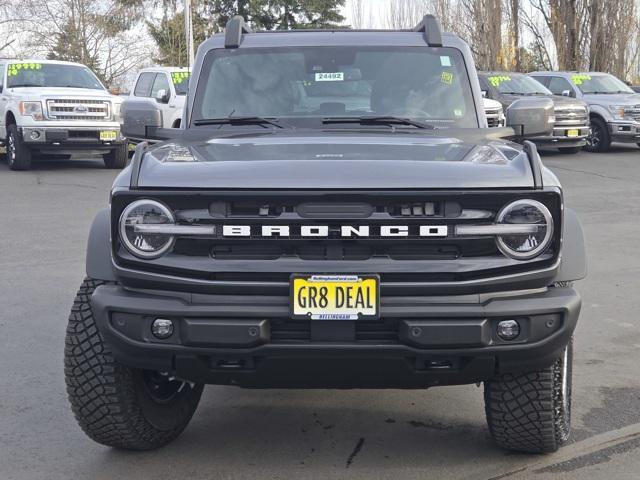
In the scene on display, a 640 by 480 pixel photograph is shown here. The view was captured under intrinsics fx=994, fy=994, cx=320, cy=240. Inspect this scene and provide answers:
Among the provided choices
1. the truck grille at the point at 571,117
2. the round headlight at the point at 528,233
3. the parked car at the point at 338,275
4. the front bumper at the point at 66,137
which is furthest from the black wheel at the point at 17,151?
the round headlight at the point at 528,233

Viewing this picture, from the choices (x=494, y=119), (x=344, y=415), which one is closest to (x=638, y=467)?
(x=344, y=415)

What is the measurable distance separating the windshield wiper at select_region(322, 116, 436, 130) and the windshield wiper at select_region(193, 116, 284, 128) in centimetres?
27

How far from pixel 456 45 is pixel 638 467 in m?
2.59

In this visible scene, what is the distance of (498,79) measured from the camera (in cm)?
2158

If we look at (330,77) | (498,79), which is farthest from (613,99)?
(330,77)

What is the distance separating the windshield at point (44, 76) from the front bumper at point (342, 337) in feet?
50.4

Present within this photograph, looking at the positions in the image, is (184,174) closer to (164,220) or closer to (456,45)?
(164,220)

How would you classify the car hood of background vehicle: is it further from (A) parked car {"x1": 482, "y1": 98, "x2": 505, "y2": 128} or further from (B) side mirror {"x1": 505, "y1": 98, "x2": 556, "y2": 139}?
(A) parked car {"x1": 482, "y1": 98, "x2": 505, "y2": 128}

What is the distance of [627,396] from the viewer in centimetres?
519

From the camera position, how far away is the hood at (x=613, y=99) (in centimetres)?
2111

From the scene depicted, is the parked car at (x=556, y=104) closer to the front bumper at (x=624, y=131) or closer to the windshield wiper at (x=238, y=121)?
the front bumper at (x=624, y=131)

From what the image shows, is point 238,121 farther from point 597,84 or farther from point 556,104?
point 597,84

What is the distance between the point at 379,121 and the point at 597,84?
18.9 meters

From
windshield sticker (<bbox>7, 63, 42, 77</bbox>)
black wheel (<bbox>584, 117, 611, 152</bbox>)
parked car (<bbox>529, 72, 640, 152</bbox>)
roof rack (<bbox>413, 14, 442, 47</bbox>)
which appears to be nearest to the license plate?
roof rack (<bbox>413, 14, 442, 47</bbox>)
